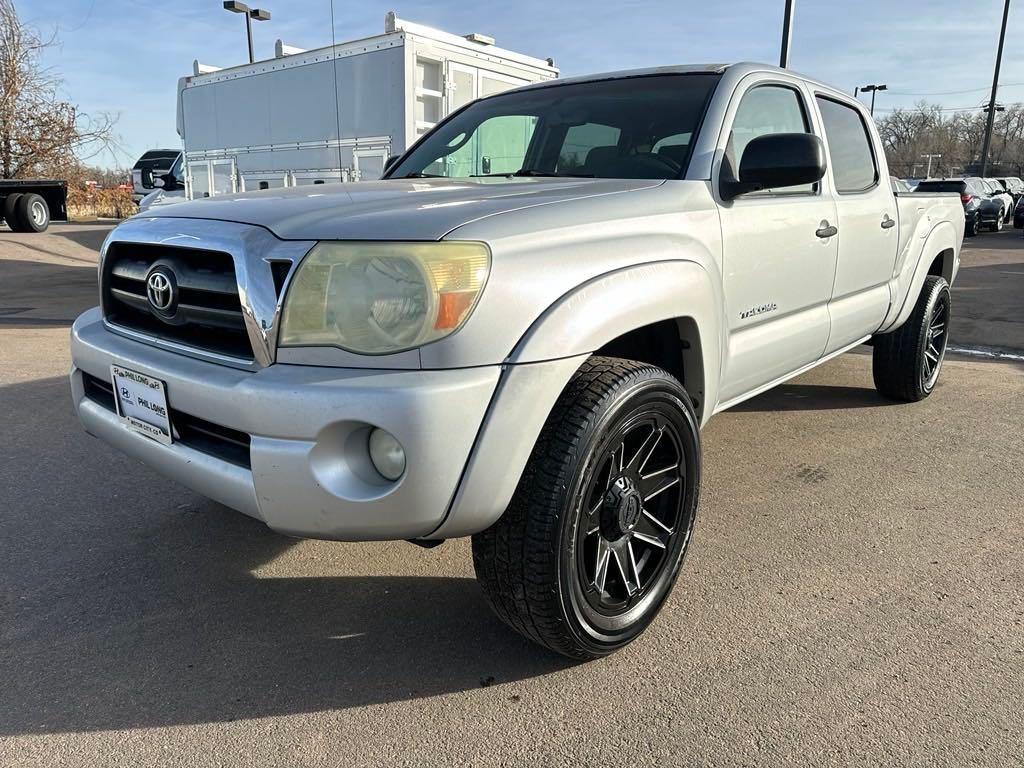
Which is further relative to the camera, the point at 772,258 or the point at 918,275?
the point at 918,275

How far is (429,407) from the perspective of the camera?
5.88ft

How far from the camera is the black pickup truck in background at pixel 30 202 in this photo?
1630cm

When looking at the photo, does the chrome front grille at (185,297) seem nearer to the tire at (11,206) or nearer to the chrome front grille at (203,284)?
the chrome front grille at (203,284)

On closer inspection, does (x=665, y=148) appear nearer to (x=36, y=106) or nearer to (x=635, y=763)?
(x=635, y=763)

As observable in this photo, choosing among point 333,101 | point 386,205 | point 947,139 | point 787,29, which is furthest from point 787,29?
point 947,139

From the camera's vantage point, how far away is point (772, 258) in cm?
305

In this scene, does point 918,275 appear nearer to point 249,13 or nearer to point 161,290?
point 161,290

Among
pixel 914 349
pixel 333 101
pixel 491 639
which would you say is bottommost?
pixel 491 639

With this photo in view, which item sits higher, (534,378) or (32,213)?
(32,213)

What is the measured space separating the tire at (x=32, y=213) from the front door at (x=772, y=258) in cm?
1730

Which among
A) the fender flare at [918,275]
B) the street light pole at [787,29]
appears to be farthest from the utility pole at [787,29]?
the fender flare at [918,275]

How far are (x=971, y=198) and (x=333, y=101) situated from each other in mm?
19797

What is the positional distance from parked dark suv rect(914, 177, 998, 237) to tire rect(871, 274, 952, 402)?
17.7 m

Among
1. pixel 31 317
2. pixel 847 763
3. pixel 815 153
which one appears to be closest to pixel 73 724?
pixel 847 763
